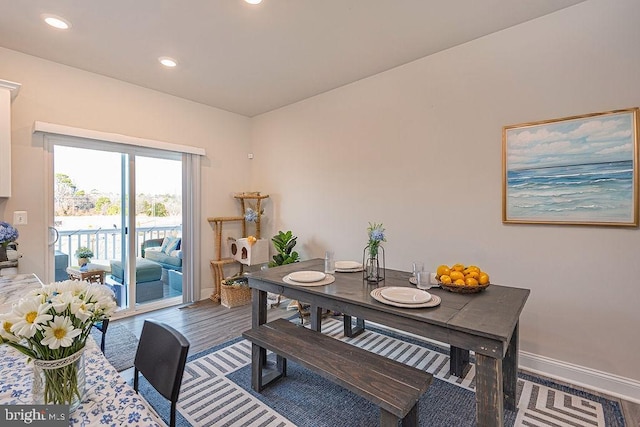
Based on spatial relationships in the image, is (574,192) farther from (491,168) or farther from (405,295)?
(405,295)

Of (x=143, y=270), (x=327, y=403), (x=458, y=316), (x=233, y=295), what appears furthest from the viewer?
(x=233, y=295)

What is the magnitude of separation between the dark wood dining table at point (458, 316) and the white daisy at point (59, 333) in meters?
1.23

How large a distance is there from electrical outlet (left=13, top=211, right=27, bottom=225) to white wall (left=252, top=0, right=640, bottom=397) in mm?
2901

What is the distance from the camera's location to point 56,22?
Answer: 7.38 feet

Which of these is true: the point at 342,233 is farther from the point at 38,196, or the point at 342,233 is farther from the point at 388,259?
the point at 38,196

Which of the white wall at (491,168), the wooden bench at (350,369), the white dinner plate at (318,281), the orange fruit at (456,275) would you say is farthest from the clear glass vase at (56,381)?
the white wall at (491,168)

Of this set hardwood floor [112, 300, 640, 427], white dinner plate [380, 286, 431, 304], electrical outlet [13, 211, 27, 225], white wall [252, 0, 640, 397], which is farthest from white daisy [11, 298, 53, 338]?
electrical outlet [13, 211, 27, 225]

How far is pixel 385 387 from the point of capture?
4.70 ft

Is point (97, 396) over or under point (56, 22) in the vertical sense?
under

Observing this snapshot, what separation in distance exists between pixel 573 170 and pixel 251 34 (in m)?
2.68

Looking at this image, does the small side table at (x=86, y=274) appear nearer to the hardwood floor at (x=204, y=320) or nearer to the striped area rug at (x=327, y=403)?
the hardwood floor at (x=204, y=320)

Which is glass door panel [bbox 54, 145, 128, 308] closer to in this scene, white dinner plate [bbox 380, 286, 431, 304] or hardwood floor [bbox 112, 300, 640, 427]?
hardwood floor [bbox 112, 300, 640, 427]

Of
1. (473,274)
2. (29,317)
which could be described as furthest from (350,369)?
(29,317)

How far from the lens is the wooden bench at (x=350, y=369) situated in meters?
1.37
